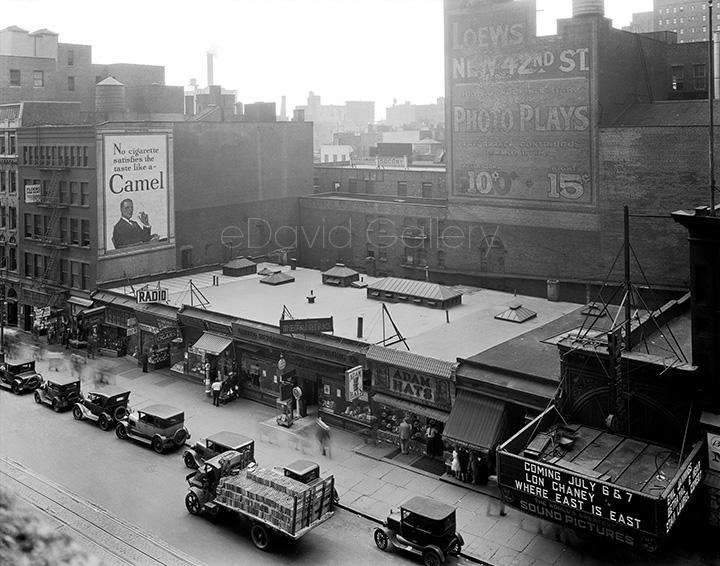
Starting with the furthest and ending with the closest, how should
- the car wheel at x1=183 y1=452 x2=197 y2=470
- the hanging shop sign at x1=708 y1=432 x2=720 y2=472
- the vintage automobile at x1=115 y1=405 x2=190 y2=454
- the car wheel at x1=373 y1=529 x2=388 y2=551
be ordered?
the vintage automobile at x1=115 y1=405 x2=190 y2=454 < the car wheel at x1=183 y1=452 x2=197 y2=470 < the car wheel at x1=373 y1=529 x2=388 y2=551 < the hanging shop sign at x1=708 y1=432 x2=720 y2=472

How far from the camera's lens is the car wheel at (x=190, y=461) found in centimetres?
3089

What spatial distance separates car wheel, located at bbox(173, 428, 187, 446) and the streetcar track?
5980 millimetres

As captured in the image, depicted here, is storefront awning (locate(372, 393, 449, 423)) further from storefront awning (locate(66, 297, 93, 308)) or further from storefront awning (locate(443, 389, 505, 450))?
storefront awning (locate(66, 297, 93, 308))

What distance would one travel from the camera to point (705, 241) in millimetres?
24688

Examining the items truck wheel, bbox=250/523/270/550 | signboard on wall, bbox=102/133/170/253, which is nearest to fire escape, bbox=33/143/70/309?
signboard on wall, bbox=102/133/170/253

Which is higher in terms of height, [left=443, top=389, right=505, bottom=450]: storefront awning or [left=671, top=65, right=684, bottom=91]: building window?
[left=671, top=65, right=684, bottom=91]: building window

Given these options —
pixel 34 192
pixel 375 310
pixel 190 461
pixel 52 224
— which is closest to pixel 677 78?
pixel 375 310

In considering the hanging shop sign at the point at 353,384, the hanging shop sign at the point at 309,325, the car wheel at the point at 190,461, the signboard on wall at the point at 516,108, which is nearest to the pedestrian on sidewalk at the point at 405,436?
the hanging shop sign at the point at 353,384

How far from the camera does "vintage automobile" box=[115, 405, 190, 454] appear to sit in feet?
110

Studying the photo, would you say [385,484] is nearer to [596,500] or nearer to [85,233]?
[596,500]

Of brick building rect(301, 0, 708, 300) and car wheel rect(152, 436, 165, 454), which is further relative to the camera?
brick building rect(301, 0, 708, 300)

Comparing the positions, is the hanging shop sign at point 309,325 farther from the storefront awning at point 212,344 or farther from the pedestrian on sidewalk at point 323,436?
the storefront awning at point 212,344

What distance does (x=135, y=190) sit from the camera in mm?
55500

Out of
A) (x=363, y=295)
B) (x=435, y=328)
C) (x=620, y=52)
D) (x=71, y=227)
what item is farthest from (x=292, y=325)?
(x=620, y=52)
